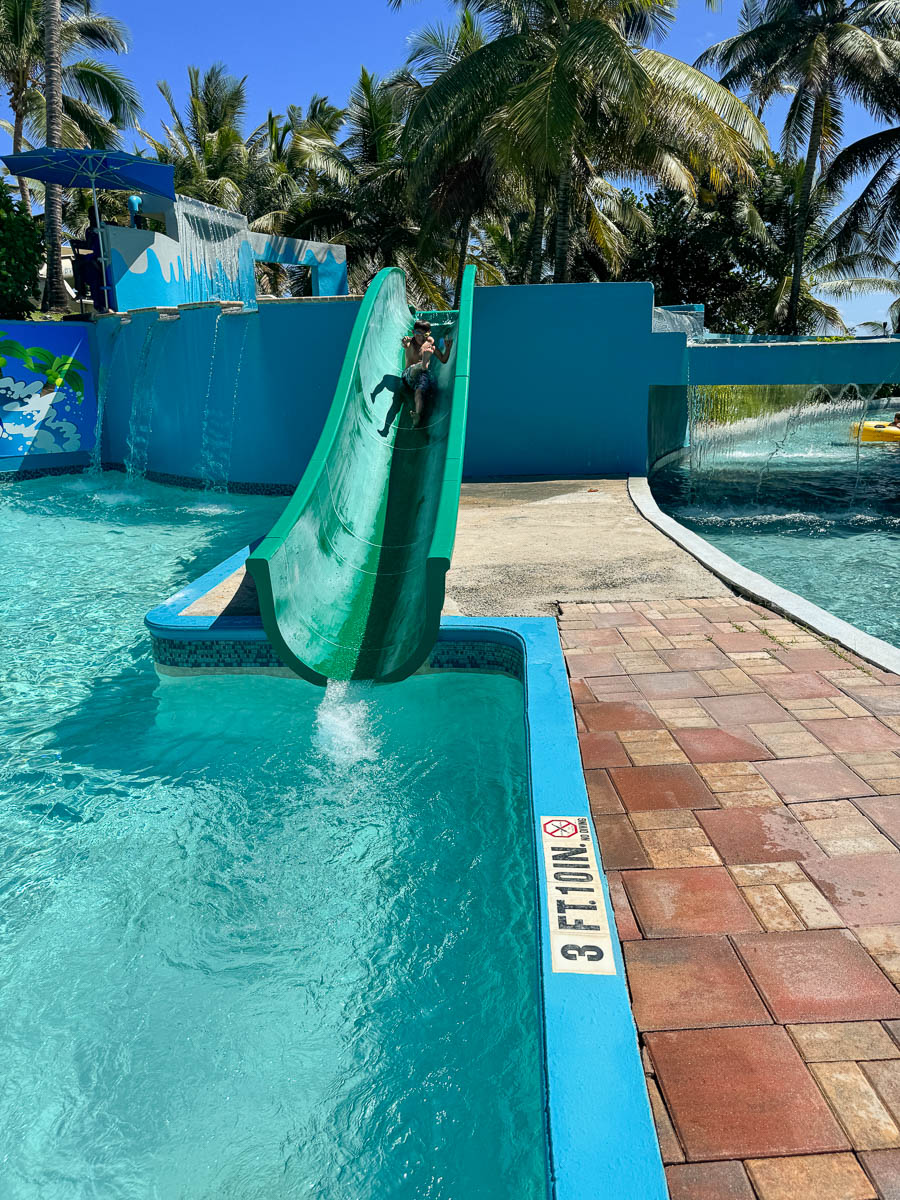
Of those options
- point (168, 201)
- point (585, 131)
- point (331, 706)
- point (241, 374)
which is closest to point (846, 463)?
point (585, 131)

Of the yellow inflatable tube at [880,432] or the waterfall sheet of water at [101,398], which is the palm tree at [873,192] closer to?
the yellow inflatable tube at [880,432]

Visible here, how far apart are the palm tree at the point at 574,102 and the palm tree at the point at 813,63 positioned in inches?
332

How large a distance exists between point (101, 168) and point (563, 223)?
7454 mm

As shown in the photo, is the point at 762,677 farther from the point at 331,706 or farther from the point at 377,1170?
the point at 377,1170

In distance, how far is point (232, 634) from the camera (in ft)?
→ 17.9

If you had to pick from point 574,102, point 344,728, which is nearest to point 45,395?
point 574,102

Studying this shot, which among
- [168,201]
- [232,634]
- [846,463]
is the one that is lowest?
[232,634]

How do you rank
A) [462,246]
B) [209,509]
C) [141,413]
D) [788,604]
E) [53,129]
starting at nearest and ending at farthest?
[788,604] → [209,509] → [141,413] → [53,129] → [462,246]

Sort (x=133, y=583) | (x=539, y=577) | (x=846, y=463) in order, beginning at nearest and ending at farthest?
(x=539, y=577)
(x=133, y=583)
(x=846, y=463)

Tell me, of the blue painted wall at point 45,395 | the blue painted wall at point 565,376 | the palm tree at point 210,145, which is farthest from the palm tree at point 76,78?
the blue painted wall at point 565,376

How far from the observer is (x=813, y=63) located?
1822cm

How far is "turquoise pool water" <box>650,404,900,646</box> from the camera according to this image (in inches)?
333

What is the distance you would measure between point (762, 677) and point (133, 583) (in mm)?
5978

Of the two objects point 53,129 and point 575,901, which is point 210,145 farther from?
point 575,901
